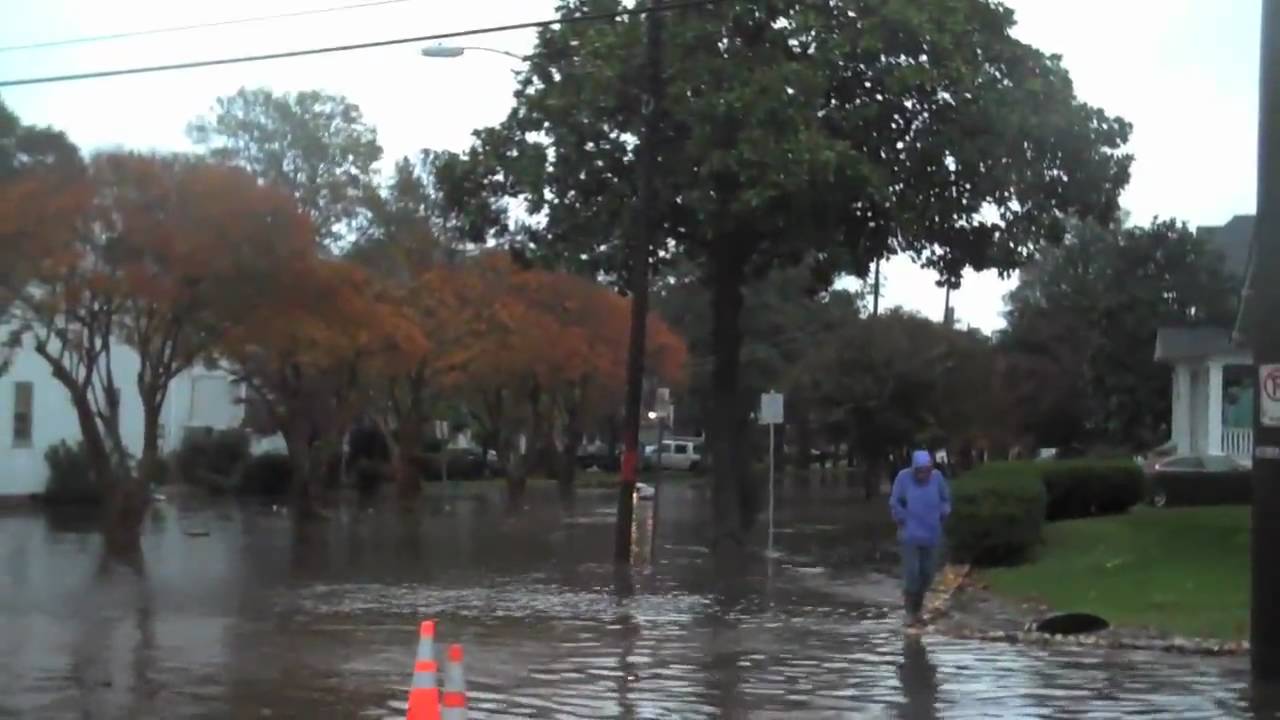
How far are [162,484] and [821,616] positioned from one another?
149 ft

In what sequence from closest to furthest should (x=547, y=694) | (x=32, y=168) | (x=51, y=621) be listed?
(x=547, y=694), (x=51, y=621), (x=32, y=168)

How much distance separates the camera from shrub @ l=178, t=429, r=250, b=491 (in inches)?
2436

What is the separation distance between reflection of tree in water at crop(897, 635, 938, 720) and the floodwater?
0.03m

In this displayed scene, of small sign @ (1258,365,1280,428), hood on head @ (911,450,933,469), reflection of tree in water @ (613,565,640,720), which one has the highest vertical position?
small sign @ (1258,365,1280,428)

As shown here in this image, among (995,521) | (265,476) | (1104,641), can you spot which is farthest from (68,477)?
(1104,641)

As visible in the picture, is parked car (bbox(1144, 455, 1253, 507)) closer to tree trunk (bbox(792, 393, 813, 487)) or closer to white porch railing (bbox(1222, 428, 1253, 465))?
white porch railing (bbox(1222, 428, 1253, 465))

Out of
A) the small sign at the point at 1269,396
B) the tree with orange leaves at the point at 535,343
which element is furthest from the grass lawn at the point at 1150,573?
the tree with orange leaves at the point at 535,343

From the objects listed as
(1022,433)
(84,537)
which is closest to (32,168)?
(84,537)

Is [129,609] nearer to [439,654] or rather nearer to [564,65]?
[439,654]

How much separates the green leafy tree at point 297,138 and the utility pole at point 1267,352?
3691 cm

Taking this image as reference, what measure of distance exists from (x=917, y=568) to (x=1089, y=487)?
50.1ft

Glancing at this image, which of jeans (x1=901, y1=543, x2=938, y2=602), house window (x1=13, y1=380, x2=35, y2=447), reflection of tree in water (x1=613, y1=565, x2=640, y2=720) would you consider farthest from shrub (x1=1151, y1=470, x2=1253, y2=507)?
house window (x1=13, y1=380, x2=35, y2=447)

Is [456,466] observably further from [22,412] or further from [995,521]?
[995,521]

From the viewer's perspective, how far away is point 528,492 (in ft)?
210
